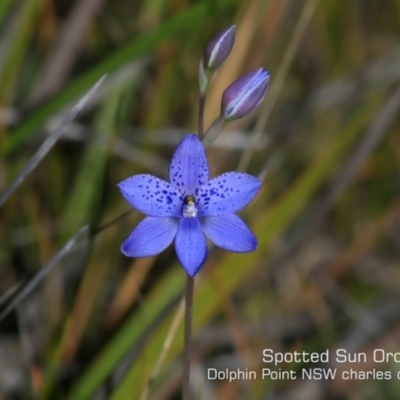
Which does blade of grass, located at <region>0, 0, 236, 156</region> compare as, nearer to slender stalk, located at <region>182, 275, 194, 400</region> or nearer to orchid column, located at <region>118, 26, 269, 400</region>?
orchid column, located at <region>118, 26, 269, 400</region>

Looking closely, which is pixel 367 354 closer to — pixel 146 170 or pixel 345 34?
pixel 146 170

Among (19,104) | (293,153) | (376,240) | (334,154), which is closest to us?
(334,154)

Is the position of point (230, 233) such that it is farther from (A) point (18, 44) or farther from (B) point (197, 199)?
(A) point (18, 44)

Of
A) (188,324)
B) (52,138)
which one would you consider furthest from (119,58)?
(188,324)

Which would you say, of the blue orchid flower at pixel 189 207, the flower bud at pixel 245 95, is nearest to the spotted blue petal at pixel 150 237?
the blue orchid flower at pixel 189 207

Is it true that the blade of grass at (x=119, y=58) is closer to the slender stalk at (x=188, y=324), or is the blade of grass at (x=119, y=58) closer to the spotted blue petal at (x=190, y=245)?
the spotted blue petal at (x=190, y=245)

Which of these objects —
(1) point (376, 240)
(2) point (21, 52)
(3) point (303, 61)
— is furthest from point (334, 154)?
(2) point (21, 52)

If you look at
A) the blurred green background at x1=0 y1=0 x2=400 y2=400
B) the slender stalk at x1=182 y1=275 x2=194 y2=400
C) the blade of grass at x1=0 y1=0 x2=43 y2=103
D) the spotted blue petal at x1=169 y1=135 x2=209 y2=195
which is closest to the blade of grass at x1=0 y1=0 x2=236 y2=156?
the blurred green background at x1=0 y1=0 x2=400 y2=400
